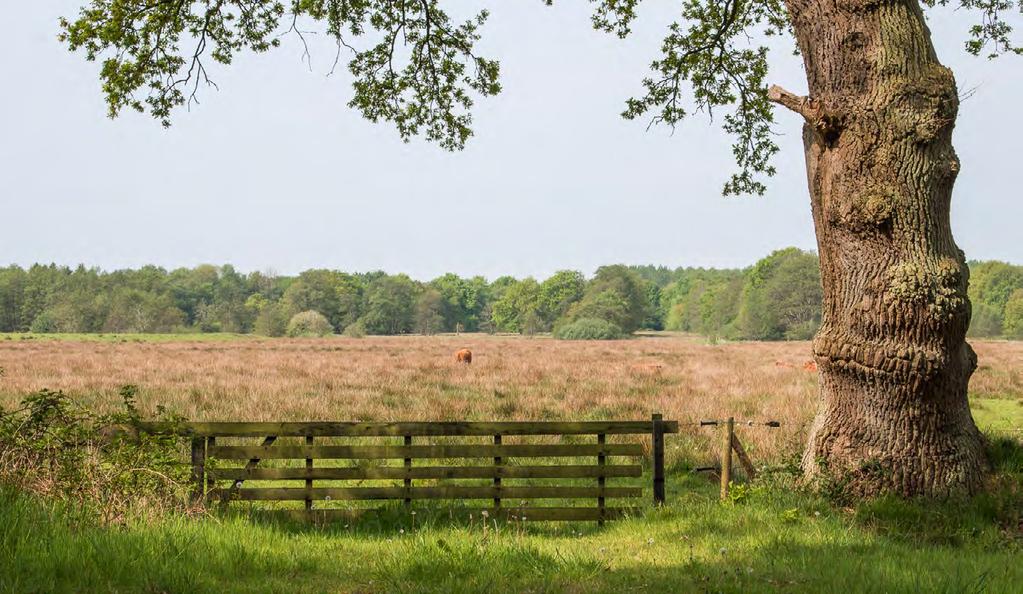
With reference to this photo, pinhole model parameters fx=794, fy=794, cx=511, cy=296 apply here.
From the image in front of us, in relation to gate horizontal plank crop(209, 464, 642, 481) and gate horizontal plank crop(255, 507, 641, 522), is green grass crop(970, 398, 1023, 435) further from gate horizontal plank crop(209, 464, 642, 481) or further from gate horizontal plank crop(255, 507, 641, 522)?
gate horizontal plank crop(209, 464, 642, 481)

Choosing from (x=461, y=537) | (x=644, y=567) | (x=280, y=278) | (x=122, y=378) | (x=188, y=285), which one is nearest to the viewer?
(x=644, y=567)

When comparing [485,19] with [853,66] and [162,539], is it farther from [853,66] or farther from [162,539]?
[162,539]

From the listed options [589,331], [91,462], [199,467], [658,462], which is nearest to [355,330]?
[589,331]

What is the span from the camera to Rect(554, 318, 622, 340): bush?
9900 cm

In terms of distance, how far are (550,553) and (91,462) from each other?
4.65 metres

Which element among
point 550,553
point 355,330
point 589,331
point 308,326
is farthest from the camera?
point 355,330

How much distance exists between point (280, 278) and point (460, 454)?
7150 inches

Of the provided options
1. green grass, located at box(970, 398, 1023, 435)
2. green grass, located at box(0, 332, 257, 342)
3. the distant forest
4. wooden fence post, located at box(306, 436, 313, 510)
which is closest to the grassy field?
wooden fence post, located at box(306, 436, 313, 510)

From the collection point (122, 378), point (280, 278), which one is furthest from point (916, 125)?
point (280, 278)

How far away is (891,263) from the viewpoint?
896 centimetres

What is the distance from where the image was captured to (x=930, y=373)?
29.0 ft

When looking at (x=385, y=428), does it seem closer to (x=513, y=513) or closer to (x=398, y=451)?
(x=398, y=451)

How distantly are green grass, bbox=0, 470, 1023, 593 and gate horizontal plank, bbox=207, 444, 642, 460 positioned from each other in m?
0.82

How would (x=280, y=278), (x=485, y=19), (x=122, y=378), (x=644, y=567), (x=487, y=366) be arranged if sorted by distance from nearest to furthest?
(x=644, y=567) < (x=485, y=19) < (x=122, y=378) < (x=487, y=366) < (x=280, y=278)
